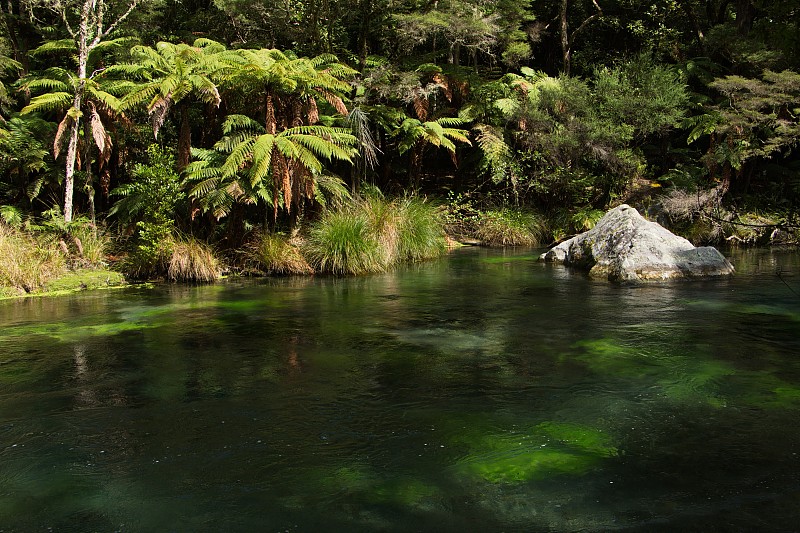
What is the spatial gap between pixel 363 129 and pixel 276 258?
5434 mm

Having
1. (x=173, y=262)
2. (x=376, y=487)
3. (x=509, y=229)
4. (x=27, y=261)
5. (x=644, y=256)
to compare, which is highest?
(x=509, y=229)

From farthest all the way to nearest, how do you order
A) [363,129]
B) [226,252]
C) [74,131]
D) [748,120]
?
[748,120], [363,129], [226,252], [74,131]

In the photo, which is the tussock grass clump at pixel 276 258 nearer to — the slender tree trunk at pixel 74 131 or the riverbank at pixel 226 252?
the riverbank at pixel 226 252

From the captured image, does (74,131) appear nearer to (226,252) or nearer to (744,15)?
(226,252)

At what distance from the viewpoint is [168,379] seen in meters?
5.83

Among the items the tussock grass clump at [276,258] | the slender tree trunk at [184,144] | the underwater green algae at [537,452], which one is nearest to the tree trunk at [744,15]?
the tussock grass clump at [276,258]

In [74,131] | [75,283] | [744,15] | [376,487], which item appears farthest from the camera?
[744,15]

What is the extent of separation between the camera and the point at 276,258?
12914mm

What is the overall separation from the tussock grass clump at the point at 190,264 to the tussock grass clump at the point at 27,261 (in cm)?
195

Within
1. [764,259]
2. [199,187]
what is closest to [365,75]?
[199,187]

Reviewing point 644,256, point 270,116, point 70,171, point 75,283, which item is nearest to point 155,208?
point 75,283

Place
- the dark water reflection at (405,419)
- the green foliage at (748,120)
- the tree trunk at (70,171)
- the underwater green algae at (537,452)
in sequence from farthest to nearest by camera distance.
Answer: the green foliage at (748,120) < the tree trunk at (70,171) < the underwater green algae at (537,452) < the dark water reflection at (405,419)

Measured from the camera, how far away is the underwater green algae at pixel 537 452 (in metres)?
3.88

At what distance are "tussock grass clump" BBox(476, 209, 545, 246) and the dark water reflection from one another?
10937mm
